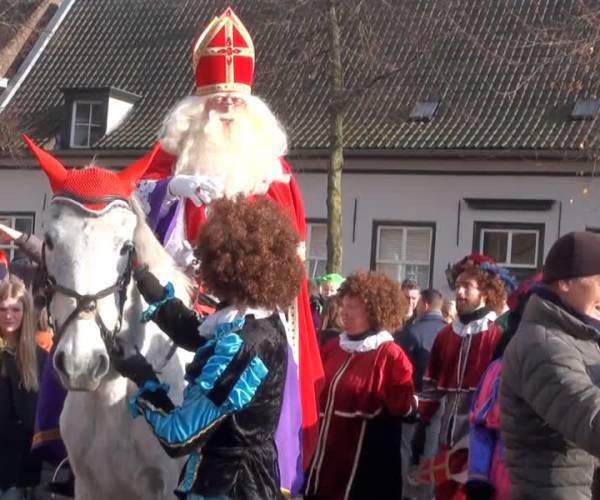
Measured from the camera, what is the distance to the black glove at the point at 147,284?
4977 millimetres

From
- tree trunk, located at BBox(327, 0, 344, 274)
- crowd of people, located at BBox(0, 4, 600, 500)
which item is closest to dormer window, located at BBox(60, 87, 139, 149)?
Answer: tree trunk, located at BBox(327, 0, 344, 274)

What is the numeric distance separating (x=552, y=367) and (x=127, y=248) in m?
1.88

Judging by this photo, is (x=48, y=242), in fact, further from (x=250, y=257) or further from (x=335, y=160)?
(x=335, y=160)

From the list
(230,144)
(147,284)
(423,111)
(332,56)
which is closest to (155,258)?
(147,284)

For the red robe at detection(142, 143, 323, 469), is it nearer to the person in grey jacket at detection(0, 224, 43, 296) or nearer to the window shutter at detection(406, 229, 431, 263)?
the person in grey jacket at detection(0, 224, 43, 296)

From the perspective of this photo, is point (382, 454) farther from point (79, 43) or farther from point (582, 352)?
point (79, 43)

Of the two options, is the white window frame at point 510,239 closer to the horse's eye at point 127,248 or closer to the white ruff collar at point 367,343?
the white ruff collar at point 367,343

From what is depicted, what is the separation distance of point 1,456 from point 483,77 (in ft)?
59.9

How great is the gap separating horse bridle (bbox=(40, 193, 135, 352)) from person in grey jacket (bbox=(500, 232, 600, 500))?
158 cm

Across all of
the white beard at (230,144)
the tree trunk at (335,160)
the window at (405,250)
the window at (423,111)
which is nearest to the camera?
the white beard at (230,144)

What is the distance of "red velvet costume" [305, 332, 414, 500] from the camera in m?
7.12

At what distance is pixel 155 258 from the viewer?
5184 millimetres

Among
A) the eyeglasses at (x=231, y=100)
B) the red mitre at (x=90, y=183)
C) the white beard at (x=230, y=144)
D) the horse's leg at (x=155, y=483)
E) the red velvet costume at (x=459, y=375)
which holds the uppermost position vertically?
the eyeglasses at (x=231, y=100)

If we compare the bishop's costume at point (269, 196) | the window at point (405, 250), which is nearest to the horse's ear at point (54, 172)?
the bishop's costume at point (269, 196)
